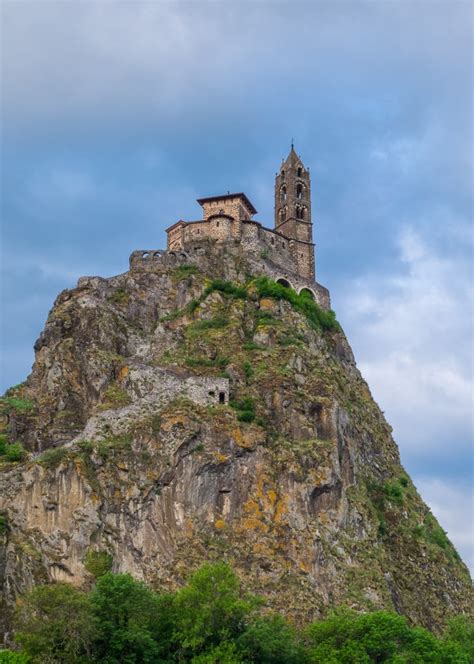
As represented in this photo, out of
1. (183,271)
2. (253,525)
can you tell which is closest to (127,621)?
(253,525)

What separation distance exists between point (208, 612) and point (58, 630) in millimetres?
10021

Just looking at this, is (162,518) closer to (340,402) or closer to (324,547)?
(324,547)

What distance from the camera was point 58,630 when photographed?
5731 centimetres

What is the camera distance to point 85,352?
89.7m

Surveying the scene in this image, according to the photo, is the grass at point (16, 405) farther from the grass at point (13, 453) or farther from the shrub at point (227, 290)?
the shrub at point (227, 290)

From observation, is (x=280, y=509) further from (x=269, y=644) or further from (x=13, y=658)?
(x=13, y=658)

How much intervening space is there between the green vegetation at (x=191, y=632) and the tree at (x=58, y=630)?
0.21 ft

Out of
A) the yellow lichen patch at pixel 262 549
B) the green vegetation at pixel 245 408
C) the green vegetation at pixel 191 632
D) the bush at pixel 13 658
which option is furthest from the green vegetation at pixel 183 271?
the bush at pixel 13 658

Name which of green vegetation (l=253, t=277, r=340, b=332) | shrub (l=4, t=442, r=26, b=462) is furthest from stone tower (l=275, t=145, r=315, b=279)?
shrub (l=4, t=442, r=26, b=462)

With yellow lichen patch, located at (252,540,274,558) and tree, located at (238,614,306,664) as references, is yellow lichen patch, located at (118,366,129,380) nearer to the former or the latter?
yellow lichen patch, located at (252,540,274,558)

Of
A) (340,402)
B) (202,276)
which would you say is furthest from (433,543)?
(202,276)

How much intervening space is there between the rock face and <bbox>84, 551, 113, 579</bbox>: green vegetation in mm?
256

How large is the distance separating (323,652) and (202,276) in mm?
50376

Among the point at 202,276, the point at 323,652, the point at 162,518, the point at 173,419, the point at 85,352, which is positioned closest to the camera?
the point at 323,652
